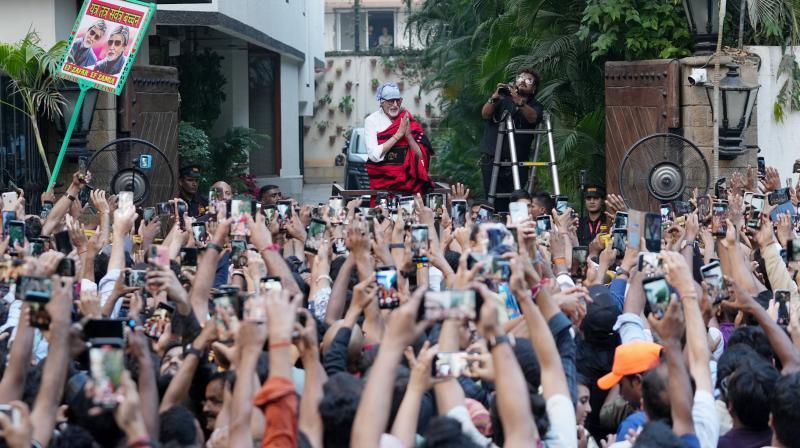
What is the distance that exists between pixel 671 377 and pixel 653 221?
6.73ft

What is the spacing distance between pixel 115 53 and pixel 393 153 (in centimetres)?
268

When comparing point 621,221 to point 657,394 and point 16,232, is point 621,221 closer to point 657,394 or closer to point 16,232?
point 16,232

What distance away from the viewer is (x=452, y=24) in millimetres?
25000

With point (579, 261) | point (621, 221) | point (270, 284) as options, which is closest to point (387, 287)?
point (270, 284)

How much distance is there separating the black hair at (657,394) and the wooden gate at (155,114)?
10107 millimetres

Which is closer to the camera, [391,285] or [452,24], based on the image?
[391,285]

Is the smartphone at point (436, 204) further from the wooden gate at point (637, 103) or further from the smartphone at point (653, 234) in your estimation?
the wooden gate at point (637, 103)

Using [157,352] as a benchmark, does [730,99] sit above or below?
above

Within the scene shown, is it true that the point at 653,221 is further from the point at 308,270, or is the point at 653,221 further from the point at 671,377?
the point at 308,270

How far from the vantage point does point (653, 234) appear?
6.46 meters

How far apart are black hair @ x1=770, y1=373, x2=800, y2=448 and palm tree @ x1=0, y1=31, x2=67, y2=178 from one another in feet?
33.6

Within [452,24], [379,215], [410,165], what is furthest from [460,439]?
[452,24]

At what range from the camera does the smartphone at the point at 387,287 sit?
551cm

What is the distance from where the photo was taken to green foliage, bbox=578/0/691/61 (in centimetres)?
1457
